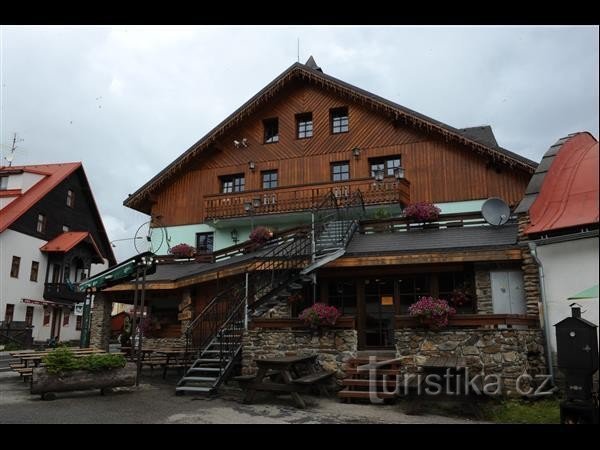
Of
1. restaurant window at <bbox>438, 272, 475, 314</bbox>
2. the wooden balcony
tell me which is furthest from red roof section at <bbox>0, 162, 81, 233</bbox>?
restaurant window at <bbox>438, 272, 475, 314</bbox>

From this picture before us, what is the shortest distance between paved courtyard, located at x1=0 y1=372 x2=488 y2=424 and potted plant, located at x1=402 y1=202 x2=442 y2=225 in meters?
6.76

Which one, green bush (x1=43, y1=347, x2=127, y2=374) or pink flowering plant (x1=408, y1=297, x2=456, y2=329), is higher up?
pink flowering plant (x1=408, y1=297, x2=456, y2=329)

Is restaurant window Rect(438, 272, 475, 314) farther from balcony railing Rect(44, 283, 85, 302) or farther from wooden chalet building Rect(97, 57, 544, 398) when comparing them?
balcony railing Rect(44, 283, 85, 302)

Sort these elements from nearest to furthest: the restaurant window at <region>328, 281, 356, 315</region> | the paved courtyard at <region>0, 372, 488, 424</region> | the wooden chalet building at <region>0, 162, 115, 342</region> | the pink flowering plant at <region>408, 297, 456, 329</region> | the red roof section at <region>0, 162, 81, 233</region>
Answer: the paved courtyard at <region>0, 372, 488, 424</region> < the pink flowering plant at <region>408, 297, 456, 329</region> < the restaurant window at <region>328, 281, 356, 315</region> < the wooden chalet building at <region>0, 162, 115, 342</region> < the red roof section at <region>0, 162, 81, 233</region>

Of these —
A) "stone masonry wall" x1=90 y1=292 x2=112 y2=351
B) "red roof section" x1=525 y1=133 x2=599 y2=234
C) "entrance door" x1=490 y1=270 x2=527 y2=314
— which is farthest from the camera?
"stone masonry wall" x1=90 y1=292 x2=112 y2=351

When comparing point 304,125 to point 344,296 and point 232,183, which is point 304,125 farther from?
point 344,296

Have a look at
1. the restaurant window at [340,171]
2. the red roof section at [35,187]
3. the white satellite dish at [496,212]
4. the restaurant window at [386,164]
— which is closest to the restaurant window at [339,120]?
the restaurant window at [340,171]

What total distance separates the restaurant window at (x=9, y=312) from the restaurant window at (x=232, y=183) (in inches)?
568

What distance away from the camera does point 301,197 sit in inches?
808

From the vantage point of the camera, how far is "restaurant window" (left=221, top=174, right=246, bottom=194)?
23250mm

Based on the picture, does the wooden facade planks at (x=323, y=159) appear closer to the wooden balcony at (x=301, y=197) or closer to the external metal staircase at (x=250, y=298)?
the wooden balcony at (x=301, y=197)

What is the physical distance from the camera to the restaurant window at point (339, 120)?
22123mm

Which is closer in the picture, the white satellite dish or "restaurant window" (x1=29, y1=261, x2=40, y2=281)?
the white satellite dish
